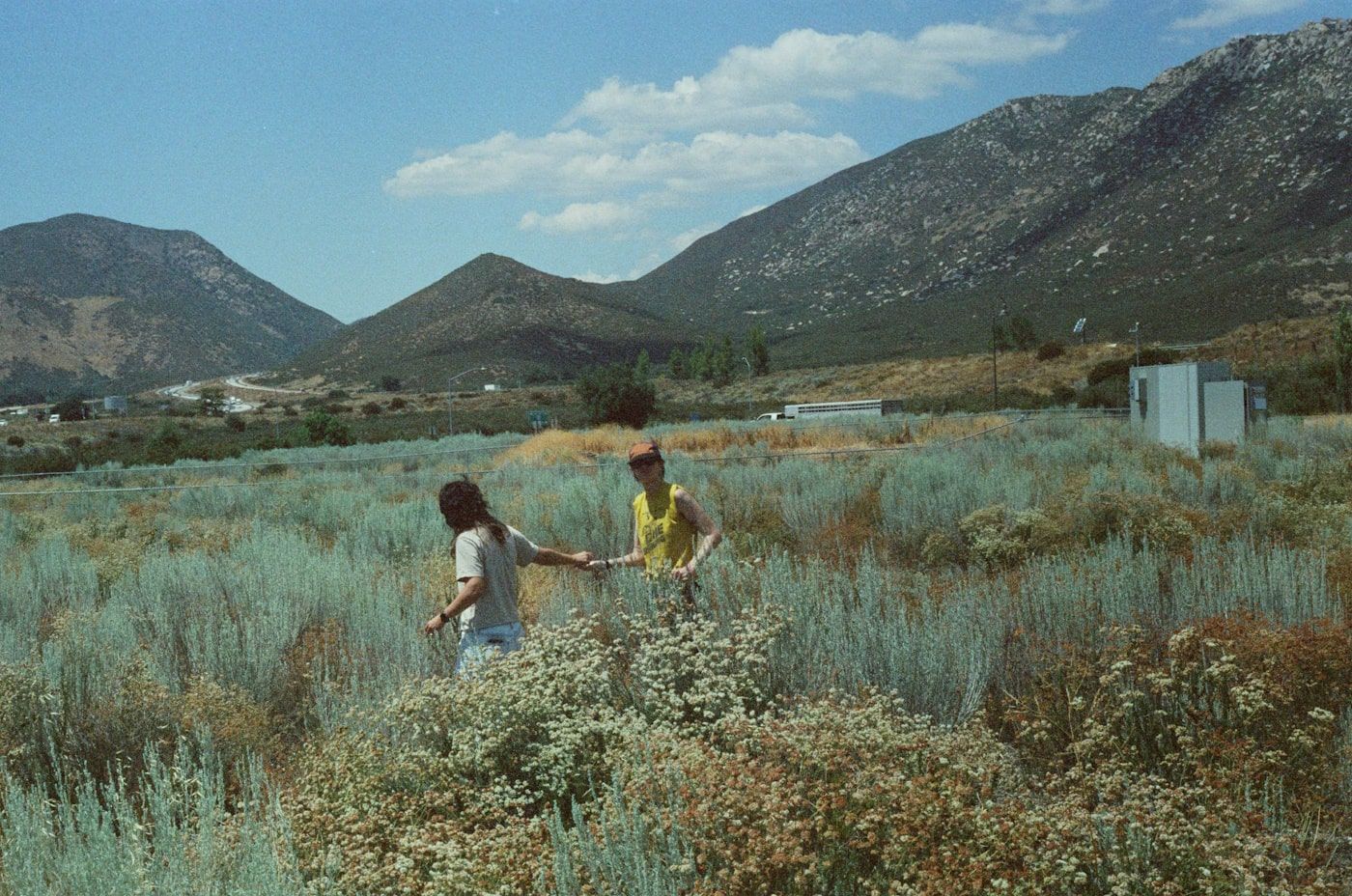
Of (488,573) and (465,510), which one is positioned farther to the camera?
(465,510)

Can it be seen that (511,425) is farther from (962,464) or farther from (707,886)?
(707,886)

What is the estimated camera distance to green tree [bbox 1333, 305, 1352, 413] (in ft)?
144

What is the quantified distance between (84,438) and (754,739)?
7205cm

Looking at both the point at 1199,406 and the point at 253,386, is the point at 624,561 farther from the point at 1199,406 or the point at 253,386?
the point at 253,386

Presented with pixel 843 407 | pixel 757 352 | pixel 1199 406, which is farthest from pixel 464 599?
pixel 757 352

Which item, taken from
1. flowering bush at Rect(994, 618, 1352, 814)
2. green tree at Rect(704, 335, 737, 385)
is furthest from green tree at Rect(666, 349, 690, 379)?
flowering bush at Rect(994, 618, 1352, 814)

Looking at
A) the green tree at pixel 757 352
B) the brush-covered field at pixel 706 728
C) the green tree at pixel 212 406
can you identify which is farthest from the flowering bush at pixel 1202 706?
the green tree at pixel 757 352

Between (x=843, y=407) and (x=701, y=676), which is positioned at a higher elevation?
(x=843, y=407)

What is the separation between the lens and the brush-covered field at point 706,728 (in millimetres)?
3471

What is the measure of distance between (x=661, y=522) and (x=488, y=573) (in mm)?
1401

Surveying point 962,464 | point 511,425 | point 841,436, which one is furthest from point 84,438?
point 962,464

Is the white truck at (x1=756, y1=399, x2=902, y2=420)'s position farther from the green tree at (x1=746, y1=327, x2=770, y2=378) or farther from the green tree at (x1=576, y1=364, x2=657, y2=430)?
the green tree at (x1=746, y1=327, x2=770, y2=378)

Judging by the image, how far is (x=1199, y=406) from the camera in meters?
20.4

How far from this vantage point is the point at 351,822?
4.10m
